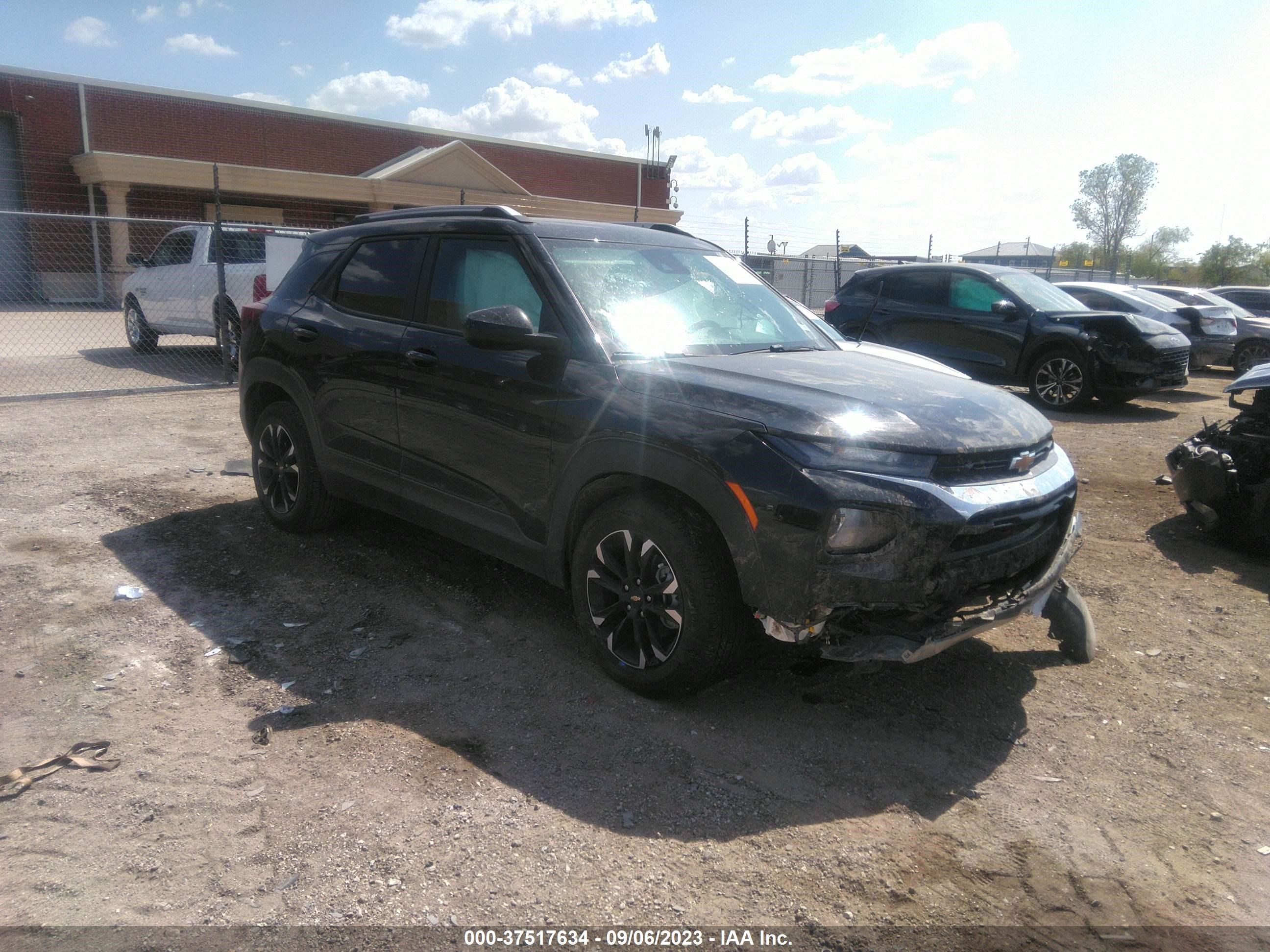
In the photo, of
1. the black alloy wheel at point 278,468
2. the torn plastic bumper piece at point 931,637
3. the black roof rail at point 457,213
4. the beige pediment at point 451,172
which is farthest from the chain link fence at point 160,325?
the beige pediment at point 451,172

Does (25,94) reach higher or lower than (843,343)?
higher

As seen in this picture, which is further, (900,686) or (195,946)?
(900,686)

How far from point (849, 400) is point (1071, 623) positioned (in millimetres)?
1673

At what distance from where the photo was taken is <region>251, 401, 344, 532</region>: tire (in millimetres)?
5262

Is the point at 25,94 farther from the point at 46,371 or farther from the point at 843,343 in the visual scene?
the point at 843,343

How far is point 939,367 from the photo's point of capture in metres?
4.88

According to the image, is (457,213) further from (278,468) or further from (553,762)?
(553,762)

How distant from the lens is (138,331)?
44.9 ft

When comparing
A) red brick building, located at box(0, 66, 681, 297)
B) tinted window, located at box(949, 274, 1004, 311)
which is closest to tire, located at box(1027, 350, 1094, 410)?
tinted window, located at box(949, 274, 1004, 311)

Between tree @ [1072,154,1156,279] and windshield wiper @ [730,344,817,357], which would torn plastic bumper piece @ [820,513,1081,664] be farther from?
tree @ [1072,154,1156,279]

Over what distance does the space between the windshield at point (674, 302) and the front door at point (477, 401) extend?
0.22 metres

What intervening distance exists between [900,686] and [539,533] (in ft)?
5.44

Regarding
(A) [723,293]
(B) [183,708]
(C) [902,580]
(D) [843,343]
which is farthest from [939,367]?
(B) [183,708]

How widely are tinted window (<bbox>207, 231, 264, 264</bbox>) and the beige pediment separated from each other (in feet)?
54.7
